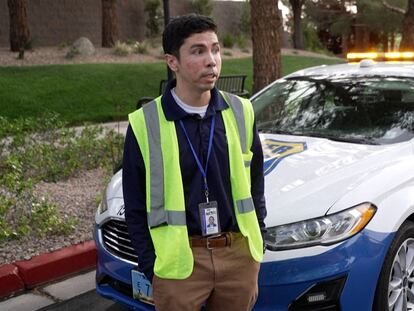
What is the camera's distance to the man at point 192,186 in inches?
81.3

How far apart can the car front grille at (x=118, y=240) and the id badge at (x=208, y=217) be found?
3.38 ft

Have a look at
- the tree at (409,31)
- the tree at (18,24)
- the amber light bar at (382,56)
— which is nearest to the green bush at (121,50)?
the tree at (18,24)

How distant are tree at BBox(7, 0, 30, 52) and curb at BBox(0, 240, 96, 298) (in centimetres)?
1224

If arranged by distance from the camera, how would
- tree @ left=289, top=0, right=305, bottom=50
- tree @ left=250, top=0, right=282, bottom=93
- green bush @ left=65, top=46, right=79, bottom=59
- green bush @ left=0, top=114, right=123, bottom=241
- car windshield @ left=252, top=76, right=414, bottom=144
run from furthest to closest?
tree @ left=289, top=0, right=305, bottom=50 → green bush @ left=65, top=46, right=79, bottom=59 → tree @ left=250, top=0, right=282, bottom=93 → green bush @ left=0, top=114, right=123, bottom=241 → car windshield @ left=252, top=76, right=414, bottom=144

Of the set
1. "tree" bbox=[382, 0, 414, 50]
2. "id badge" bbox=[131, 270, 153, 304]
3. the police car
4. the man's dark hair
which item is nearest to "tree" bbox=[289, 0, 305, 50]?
"tree" bbox=[382, 0, 414, 50]

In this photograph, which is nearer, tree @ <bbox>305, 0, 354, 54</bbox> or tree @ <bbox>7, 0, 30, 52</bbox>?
tree @ <bbox>7, 0, 30, 52</bbox>

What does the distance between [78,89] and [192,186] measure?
442 inches

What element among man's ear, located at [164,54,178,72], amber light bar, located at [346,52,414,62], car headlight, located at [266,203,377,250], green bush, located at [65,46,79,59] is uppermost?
green bush, located at [65,46,79,59]

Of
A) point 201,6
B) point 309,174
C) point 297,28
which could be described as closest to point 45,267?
point 309,174

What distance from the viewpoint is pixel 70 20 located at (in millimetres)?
→ 20672

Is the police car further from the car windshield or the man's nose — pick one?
the man's nose

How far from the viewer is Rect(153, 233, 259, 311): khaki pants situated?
6.91 feet

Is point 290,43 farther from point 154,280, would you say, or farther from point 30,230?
point 154,280

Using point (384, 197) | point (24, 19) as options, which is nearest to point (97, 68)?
point (24, 19)
